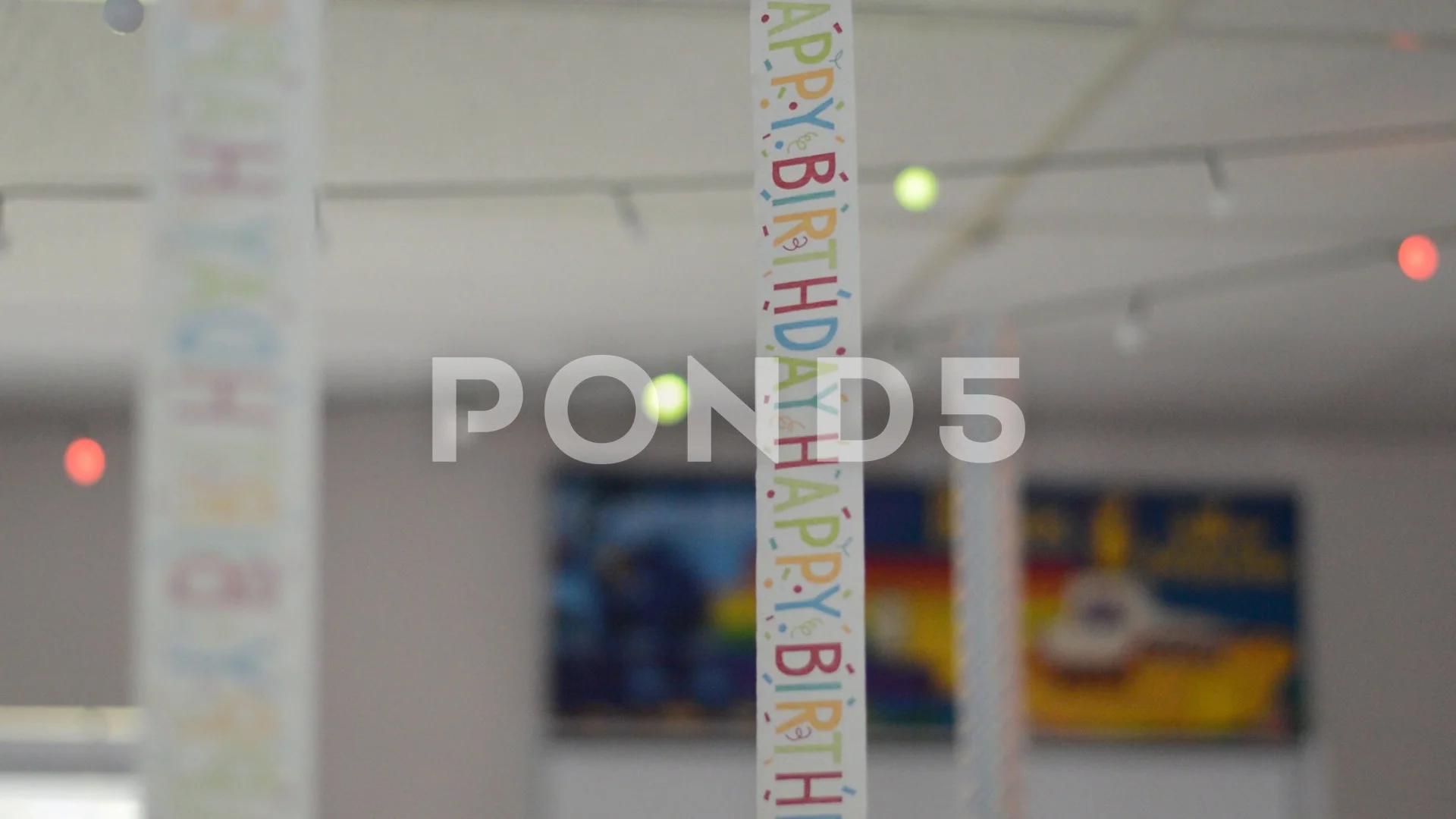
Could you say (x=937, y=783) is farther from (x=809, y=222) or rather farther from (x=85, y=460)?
(x=809, y=222)

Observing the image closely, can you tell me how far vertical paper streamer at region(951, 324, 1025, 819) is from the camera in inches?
251

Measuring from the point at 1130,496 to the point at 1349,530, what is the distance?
157 centimetres

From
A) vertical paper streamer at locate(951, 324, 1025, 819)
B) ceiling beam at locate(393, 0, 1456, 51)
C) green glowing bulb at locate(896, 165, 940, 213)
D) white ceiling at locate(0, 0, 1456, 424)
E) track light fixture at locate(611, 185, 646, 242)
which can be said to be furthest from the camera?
vertical paper streamer at locate(951, 324, 1025, 819)

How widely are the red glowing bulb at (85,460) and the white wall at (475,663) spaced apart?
0.65 feet

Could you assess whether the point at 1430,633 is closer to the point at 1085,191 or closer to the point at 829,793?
the point at 1085,191

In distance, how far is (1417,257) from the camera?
5.15 metres

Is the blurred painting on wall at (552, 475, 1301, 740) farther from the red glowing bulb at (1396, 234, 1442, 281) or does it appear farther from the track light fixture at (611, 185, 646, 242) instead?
the red glowing bulb at (1396, 234, 1442, 281)

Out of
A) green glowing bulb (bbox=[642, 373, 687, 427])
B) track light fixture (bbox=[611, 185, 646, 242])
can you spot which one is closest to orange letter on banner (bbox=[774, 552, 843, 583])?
track light fixture (bbox=[611, 185, 646, 242])

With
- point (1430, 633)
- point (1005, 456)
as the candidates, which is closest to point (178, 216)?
point (1005, 456)

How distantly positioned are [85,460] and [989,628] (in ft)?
17.8

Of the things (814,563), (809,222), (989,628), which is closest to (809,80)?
(809,222)

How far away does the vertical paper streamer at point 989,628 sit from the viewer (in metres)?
6.37

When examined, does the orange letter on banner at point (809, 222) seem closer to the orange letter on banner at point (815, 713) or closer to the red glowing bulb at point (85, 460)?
the orange letter on banner at point (815, 713)

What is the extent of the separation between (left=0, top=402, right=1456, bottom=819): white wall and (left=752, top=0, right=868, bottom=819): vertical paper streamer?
6.51 metres
